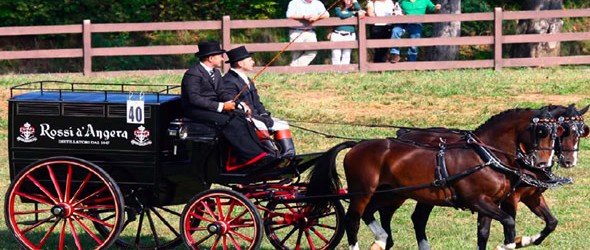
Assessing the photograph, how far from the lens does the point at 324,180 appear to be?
11391mm

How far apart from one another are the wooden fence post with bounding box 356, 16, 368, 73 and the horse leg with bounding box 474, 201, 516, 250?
11.7m

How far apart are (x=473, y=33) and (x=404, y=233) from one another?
14.8 metres

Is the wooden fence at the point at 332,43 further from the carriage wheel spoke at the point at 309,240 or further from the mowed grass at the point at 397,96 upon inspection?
→ the carriage wheel spoke at the point at 309,240

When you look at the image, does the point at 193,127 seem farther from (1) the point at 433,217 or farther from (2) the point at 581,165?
(2) the point at 581,165

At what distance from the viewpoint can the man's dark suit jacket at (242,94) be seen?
11648mm

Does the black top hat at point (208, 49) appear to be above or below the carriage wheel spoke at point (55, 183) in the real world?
above

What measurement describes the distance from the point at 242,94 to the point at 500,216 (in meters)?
2.51

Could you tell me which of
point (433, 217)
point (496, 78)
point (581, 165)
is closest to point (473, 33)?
point (496, 78)

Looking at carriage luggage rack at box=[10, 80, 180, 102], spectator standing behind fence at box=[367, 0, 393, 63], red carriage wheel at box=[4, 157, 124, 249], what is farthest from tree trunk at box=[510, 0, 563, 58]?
red carriage wheel at box=[4, 157, 124, 249]

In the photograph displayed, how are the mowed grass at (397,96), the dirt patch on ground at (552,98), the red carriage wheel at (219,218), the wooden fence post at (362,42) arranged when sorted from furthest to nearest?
the wooden fence post at (362,42) < the dirt patch on ground at (552,98) < the mowed grass at (397,96) < the red carriage wheel at (219,218)

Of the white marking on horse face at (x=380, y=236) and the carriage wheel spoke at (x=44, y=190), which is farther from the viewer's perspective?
the carriage wheel spoke at (x=44, y=190)

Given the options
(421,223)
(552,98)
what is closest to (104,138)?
(421,223)

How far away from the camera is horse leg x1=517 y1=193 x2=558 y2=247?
1103 cm

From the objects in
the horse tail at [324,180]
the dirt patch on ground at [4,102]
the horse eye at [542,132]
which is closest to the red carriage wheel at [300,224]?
the horse tail at [324,180]
